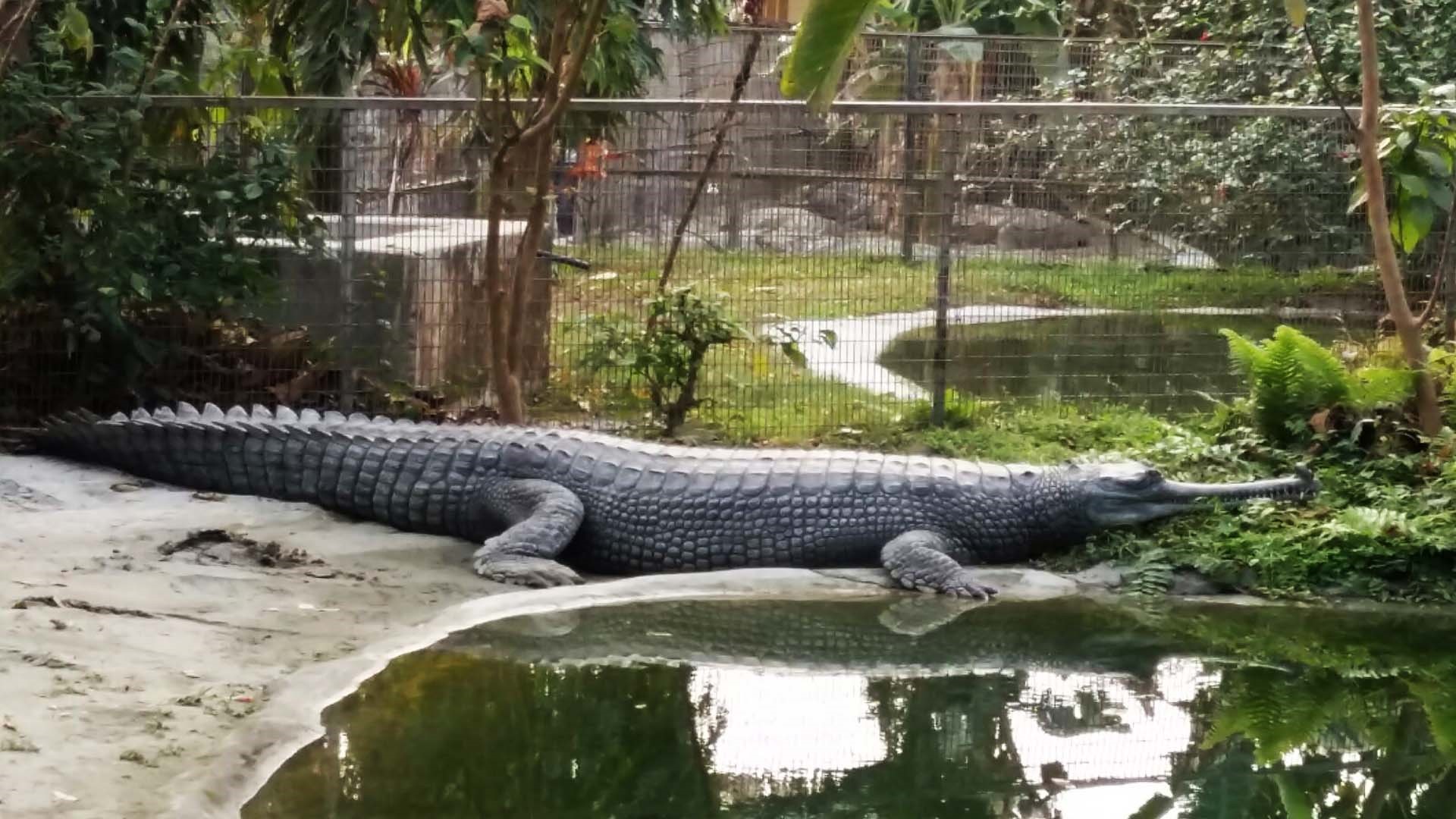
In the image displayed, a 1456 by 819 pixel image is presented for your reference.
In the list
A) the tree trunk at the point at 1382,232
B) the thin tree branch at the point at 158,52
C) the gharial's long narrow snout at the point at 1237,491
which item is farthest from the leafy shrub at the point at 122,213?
the tree trunk at the point at 1382,232

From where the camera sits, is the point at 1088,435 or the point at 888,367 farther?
the point at 888,367

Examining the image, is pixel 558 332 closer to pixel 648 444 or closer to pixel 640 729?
pixel 648 444

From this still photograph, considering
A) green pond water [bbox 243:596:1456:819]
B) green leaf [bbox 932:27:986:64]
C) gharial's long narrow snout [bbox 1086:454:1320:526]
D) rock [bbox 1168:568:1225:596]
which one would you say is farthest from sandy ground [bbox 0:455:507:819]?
green leaf [bbox 932:27:986:64]

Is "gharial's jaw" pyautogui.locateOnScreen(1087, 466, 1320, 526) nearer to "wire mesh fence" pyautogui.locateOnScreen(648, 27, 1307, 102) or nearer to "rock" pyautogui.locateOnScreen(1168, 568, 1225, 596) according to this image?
"rock" pyautogui.locateOnScreen(1168, 568, 1225, 596)

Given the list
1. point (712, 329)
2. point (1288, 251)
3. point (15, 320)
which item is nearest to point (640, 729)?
point (712, 329)

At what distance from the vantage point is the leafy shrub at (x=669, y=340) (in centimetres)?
717

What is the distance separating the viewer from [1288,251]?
312 inches

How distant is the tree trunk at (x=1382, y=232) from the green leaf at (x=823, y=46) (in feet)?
6.62

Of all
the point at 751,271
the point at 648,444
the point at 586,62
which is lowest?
the point at 648,444

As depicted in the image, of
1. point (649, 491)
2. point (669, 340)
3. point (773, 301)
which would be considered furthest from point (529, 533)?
point (773, 301)

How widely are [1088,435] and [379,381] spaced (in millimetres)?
3370

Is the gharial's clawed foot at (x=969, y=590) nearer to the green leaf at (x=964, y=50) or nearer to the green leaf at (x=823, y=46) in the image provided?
the green leaf at (x=823, y=46)

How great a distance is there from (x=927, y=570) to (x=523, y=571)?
4.71 feet

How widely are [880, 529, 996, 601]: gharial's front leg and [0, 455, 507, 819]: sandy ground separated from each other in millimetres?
1429
